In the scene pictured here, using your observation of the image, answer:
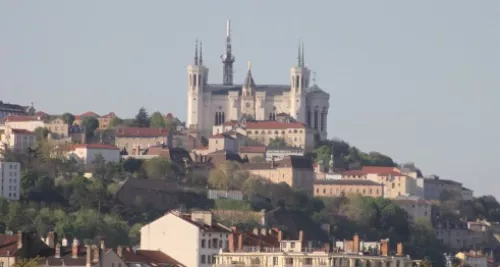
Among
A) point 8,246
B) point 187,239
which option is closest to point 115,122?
point 187,239

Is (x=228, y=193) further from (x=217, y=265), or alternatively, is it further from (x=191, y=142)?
(x=217, y=265)

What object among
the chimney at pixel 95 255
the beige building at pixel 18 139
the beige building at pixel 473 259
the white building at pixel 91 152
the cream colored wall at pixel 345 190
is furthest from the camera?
the cream colored wall at pixel 345 190

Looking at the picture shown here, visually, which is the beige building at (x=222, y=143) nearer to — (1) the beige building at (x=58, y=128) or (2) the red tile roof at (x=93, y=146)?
(1) the beige building at (x=58, y=128)

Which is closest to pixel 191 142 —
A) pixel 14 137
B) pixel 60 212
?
pixel 14 137

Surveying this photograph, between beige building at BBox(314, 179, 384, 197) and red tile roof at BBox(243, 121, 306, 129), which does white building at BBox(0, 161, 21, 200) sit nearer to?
beige building at BBox(314, 179, 384, 197)

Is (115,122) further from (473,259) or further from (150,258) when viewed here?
(150,258)

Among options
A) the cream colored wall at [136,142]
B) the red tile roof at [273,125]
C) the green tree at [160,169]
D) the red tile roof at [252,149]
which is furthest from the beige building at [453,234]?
the cream colored wall at [136,142]

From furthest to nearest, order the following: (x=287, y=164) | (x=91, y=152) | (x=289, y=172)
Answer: (x=287, y=164), (x=289, y=172), (x=91, y=152)

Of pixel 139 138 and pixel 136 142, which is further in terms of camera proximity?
pixel 139 138

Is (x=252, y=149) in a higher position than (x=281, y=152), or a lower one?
higher
